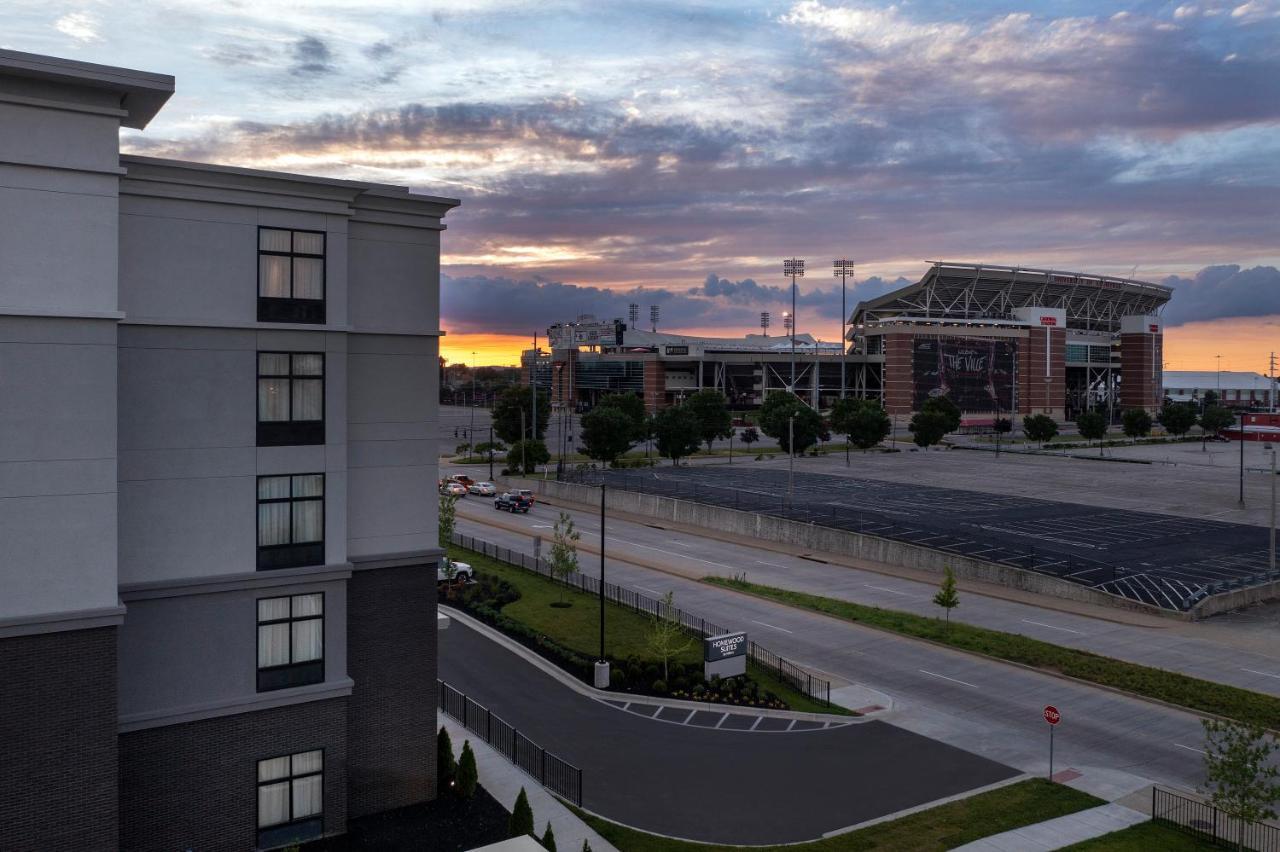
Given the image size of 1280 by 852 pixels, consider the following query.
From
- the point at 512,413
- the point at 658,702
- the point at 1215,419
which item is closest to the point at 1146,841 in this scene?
the point at 658,702

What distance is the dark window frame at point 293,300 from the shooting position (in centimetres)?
1811

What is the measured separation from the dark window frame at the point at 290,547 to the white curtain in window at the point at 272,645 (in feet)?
3.80

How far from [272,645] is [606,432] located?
67.9 meters

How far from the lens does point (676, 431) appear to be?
3583 inches

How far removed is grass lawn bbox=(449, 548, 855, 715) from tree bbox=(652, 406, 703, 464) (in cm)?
4559

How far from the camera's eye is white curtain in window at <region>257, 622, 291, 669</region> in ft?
59.4

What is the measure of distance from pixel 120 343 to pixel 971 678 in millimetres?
26234

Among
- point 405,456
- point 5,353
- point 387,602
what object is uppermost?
point 5,353

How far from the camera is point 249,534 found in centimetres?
1797

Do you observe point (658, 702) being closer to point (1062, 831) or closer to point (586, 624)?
point (586, 624)

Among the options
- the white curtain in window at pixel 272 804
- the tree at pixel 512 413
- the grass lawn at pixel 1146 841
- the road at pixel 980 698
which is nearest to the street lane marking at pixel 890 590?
the road at pixel 980 698

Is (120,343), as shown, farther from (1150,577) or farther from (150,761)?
(1150,577)

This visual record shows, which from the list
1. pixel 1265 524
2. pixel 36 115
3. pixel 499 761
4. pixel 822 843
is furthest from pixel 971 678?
pixel 1265 524

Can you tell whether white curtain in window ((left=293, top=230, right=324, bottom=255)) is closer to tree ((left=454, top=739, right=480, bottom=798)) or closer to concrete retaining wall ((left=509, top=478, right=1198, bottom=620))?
tree ((left=454, top=739, right=480, bottom=798))
